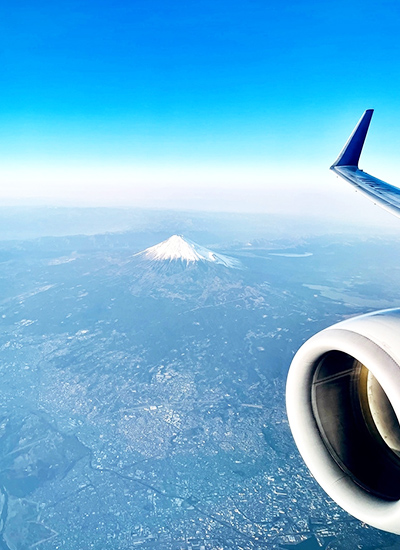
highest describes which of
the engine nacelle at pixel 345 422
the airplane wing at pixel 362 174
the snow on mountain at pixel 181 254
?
the airplane wing at pixel 362 174

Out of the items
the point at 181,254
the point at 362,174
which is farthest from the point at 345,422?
the point at 181,254

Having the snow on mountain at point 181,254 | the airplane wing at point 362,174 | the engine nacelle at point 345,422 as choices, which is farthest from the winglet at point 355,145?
the snow on mountain at point 181,254

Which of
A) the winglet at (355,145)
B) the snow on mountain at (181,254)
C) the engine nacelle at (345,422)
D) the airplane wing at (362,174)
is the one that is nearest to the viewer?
the engine nacelle at (345,422)

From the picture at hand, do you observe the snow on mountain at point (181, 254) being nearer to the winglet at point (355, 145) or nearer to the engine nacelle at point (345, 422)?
the winglet at point (355, 145)

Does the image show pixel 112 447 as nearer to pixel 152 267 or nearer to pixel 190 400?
pixel 190 400

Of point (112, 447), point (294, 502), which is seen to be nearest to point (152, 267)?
point (112, 447)

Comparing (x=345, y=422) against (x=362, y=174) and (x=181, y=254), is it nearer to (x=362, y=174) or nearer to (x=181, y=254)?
(x=362, y=174)
